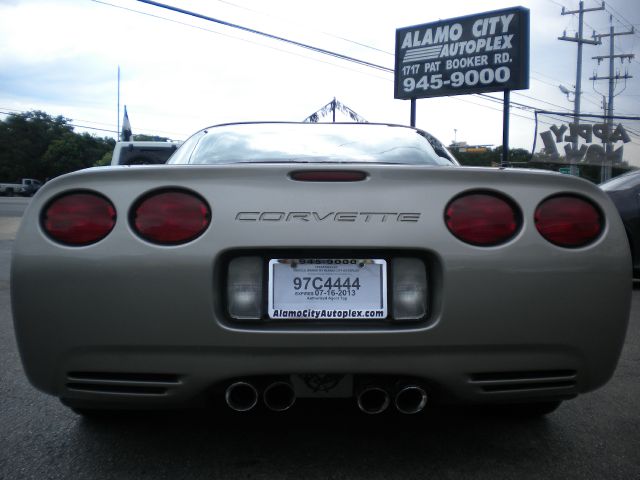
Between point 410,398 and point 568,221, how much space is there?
31.0 inches

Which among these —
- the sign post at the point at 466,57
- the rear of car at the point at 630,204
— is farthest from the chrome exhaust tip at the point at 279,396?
the sign post at the point at 466,57

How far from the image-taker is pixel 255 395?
6.49 feet

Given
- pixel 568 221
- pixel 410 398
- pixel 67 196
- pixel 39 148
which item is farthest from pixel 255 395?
pixel 39 148

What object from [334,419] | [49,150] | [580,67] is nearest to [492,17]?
[334,419]

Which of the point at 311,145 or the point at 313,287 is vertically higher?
the point at 311,145

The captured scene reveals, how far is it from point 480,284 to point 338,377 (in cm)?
54

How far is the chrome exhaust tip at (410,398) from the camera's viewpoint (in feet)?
6.52

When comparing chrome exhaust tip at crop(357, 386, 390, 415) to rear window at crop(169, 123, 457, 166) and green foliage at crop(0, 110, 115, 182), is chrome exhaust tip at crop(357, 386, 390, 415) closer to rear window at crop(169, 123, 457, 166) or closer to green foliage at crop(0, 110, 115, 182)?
rear window at crop(169, 123, 457, 166)

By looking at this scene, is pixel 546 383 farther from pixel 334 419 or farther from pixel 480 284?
pixel 334 419

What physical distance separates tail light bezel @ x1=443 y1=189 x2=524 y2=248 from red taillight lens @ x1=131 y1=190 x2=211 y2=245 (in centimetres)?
78

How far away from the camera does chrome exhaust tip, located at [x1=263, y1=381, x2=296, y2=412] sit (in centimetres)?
198

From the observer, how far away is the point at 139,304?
189cm

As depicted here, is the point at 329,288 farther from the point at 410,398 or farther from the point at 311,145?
the point at 311,145

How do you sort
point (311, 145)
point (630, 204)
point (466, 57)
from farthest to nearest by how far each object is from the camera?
point (466, 57) → point (630, 204) → point (311, 145)
